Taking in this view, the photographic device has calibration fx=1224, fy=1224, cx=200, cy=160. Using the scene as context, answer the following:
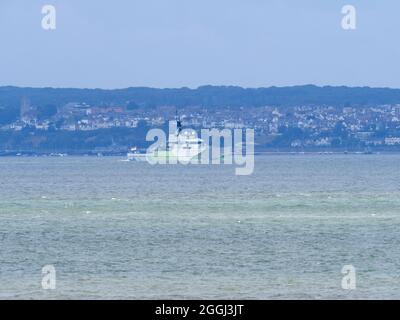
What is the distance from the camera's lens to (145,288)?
3425 centimetres

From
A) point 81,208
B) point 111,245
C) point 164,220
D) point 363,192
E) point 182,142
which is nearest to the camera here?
point 111,245

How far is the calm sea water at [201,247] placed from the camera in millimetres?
34312

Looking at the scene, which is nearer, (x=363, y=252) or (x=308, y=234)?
(x=363, y=252)

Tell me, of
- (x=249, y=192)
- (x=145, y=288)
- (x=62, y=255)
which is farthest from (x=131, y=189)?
(x=145, y=288)

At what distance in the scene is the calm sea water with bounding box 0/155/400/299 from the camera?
1351 inches

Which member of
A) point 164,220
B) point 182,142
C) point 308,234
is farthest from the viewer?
point 182,142

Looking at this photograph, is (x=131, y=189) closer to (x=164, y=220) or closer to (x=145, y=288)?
(x=164, y=220)

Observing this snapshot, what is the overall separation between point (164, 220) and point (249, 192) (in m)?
33.2

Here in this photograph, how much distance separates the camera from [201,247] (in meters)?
46.3
